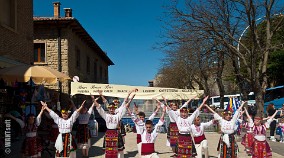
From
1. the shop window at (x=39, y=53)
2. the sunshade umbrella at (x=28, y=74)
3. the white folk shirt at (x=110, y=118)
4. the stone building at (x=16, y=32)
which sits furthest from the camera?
the shop window at (x=39, y=53)

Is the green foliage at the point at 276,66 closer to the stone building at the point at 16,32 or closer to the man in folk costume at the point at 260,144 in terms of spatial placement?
the stone building at the point at 16,32

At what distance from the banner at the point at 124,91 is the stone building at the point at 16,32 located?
3.26 meters

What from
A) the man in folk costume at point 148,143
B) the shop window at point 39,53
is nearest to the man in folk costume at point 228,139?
the man in folk costume at point 148,143

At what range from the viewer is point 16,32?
13.7 meters

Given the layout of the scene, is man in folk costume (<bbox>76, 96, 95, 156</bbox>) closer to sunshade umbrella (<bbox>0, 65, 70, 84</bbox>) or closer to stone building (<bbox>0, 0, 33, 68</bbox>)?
sunshade umbrella (<bbox>0, 65, 70, 84</bbox>)

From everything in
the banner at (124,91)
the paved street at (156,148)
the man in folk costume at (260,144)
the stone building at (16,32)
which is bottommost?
the paved street at (156,148)

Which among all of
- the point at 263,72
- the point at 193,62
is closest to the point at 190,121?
the point at 263,72

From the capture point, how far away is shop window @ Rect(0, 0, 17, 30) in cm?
1291

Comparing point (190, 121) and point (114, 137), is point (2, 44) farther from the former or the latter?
point (190, 121)

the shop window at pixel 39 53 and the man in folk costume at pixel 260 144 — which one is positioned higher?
the shop window at pixel 39 53

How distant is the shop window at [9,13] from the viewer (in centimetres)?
1291

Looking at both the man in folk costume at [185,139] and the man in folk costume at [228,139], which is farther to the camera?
the man in folk costume at [228,139]

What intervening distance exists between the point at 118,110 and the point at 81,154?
11.5 ft

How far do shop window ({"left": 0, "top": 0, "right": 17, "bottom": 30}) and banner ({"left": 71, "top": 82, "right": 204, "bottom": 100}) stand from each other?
5.18m
